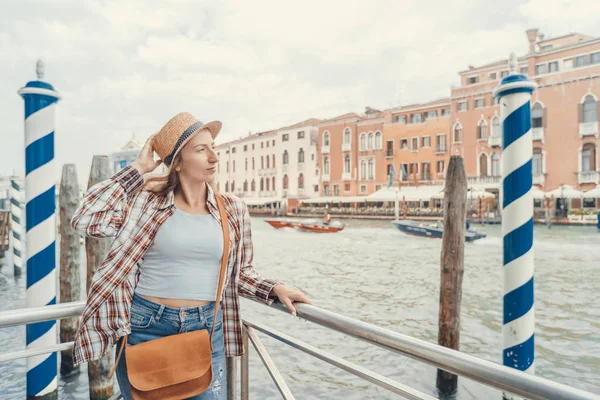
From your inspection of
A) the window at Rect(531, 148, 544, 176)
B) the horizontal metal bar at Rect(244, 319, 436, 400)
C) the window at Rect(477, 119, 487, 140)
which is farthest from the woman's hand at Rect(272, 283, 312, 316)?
the window at Rect(477, 119, 487, 140)

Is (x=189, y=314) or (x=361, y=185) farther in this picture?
(x=361, y=185)

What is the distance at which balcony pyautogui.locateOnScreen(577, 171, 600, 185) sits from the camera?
22.2 m

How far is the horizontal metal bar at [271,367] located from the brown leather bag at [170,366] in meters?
0.25

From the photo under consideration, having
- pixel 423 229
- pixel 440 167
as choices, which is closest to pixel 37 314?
pixel 423 229

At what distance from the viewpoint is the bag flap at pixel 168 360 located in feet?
3.78

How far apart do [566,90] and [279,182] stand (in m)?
23.7

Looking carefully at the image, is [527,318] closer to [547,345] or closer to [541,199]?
[547,345]

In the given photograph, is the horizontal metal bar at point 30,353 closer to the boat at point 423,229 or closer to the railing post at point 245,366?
the railing post at point 245,366

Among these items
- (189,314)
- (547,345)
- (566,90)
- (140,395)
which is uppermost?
(566,90)

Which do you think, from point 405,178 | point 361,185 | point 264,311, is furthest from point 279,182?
point 264,311

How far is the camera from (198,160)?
1.28 meters

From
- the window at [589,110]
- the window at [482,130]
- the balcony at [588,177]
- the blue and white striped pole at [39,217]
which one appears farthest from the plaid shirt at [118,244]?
the window at [482,130]

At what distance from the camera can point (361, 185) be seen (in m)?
33.2

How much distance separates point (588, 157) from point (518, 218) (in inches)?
1000
